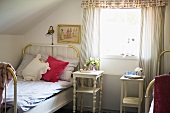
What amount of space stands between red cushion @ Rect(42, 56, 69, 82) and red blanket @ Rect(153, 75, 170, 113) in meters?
2.12

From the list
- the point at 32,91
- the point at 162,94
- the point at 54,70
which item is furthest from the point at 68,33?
the point at 162,94

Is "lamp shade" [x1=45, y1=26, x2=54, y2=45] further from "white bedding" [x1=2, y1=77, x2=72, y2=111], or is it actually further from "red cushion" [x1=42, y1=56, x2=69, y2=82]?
"white bedding" [x1=2, y1=77, x2=72, y2=111]

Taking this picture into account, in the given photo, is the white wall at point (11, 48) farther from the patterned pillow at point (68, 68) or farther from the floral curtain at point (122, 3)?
the floral curtain at point (122, 3)

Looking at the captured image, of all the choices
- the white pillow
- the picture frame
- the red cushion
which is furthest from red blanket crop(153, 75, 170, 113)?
the picture frame

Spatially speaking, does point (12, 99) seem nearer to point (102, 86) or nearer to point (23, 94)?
point (23, 94)

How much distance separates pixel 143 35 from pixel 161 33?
29 cm

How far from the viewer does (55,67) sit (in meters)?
4.25

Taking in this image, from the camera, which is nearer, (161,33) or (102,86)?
(161,33)

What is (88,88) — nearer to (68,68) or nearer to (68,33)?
(68,68)

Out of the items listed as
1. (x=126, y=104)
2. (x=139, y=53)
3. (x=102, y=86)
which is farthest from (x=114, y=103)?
(x=139, y=53)

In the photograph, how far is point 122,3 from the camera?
418 centimetres

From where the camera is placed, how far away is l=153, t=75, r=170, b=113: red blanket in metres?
2.33

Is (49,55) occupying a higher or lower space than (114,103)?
higher

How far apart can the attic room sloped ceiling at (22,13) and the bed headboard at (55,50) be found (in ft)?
1.10
